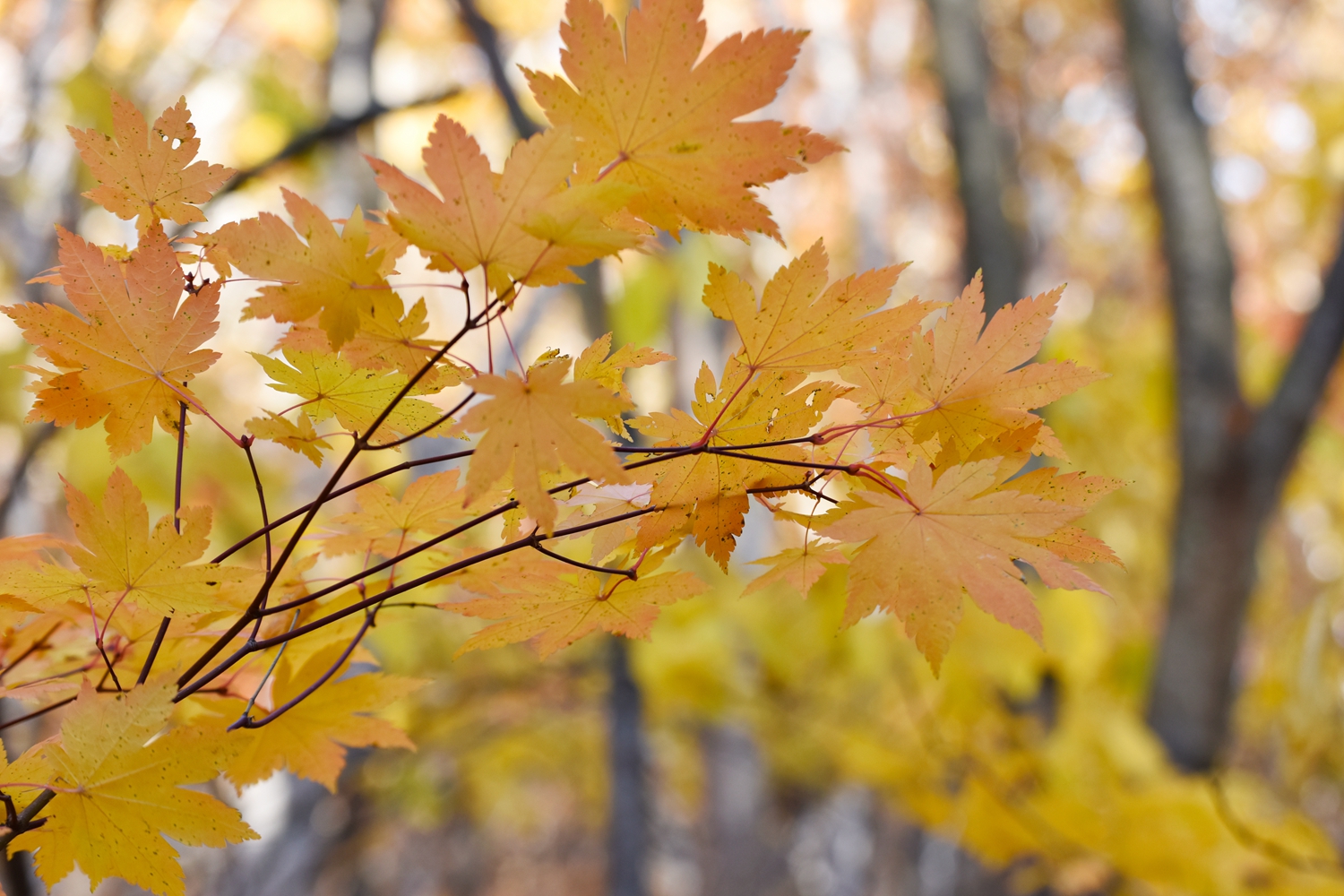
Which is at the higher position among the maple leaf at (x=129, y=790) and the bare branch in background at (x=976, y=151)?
the bare branch in background at (x=976, y=151)

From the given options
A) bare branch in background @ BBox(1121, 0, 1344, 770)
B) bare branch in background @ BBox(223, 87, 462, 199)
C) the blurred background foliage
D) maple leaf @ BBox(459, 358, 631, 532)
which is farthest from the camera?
bare branch in background @ BBox(1121, 0, 1344, 770)

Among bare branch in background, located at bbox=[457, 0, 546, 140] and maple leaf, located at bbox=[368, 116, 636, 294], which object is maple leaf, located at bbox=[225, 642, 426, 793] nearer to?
maple leaf, located at bbox=[368, 116, 636, 294]

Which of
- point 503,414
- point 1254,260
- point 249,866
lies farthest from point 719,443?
point 1254,260

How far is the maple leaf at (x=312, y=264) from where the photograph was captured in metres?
0.37

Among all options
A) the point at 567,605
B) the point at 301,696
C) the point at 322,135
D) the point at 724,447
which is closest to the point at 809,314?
the point at 724,447

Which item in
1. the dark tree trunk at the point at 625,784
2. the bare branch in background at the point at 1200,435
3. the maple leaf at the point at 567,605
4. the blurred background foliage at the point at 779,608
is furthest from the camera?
the dark tree trunk at the point at 625,784

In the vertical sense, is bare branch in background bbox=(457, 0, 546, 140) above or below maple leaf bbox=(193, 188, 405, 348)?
above

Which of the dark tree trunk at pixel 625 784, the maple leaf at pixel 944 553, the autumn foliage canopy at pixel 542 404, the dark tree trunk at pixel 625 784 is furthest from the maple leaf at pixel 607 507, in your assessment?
the dark tree trunk at pixel 625 784

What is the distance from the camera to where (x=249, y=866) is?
2262mm

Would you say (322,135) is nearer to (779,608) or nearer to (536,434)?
(536,434)

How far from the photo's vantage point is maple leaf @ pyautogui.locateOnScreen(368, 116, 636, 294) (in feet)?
1.13

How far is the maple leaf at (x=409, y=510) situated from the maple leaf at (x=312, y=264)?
0.41 feet

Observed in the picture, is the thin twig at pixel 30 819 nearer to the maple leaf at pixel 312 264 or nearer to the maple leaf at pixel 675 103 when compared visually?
the maple leaf at pixel 312 264

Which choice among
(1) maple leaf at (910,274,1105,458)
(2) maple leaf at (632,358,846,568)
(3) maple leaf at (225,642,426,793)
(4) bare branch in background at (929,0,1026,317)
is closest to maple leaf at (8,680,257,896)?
(3) maple leaf at (225,642,426,793)
